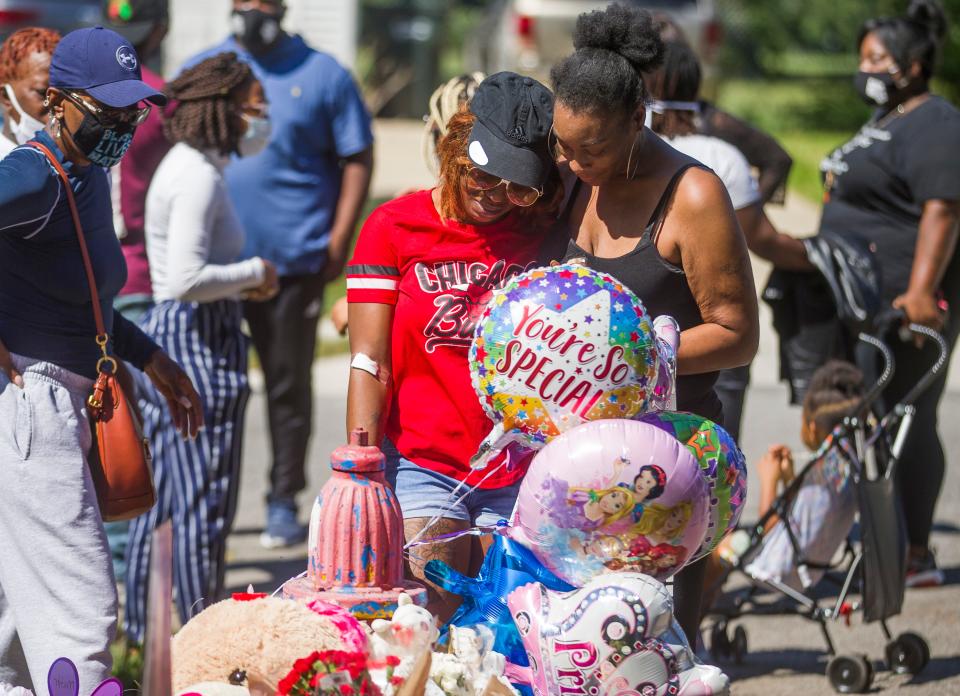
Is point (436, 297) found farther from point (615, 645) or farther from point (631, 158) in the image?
point (615, 645)

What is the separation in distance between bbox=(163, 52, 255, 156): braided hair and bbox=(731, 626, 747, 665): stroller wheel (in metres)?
2.38

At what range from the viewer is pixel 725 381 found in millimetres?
4715

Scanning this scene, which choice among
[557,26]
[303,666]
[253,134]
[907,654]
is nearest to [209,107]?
[253,134]

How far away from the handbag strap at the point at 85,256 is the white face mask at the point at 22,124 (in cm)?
37

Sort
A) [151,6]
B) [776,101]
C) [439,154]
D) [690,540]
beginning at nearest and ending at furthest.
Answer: [690,540] → [439,154] → [151,6] → [776,101]

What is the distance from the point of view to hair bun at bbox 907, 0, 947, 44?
535 cm

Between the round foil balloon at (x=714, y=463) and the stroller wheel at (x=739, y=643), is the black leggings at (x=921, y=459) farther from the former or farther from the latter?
the round foil balloon at (x=714, y=463)

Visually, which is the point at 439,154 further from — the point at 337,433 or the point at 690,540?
the point at 337,433

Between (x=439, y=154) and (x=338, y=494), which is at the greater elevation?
(x=439, y=154)

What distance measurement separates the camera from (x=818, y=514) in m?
4.79

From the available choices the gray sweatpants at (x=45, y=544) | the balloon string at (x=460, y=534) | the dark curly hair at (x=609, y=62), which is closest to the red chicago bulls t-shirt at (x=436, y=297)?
the balloon string at (x=460, y=534)

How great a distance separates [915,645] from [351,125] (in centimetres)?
324

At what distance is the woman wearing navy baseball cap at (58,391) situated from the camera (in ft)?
10.4

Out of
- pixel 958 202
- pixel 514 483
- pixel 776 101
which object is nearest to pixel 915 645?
pixel 958 202
